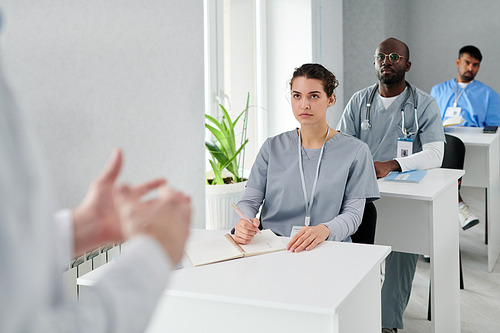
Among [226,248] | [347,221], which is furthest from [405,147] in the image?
[226,248]

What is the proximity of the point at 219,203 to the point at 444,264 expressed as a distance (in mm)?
1299

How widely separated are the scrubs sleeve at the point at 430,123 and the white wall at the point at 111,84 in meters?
1.20

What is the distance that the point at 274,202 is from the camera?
185cm

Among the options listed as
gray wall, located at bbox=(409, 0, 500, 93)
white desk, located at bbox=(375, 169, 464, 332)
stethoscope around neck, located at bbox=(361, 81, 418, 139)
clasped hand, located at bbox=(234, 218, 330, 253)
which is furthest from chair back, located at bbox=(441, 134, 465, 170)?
gray wall, located at bbox=(409, 0, 500, 93)

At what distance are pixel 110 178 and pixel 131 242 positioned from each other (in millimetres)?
119

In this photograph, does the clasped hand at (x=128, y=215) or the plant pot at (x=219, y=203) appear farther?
the plant pot at (x=219, y=203)

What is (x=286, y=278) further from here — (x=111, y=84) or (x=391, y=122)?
(x=391, y=122)

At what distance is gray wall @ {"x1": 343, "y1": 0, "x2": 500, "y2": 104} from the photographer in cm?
518

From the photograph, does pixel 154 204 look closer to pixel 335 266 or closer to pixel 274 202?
pixel 335 266

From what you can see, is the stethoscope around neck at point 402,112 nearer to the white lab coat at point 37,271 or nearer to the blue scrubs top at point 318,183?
the blue scrubs top at point 318,183

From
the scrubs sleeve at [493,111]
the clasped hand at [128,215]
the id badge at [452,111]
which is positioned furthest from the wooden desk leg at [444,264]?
the scrubs sleeve at [493,111]

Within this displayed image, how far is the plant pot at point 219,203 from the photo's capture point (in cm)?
286

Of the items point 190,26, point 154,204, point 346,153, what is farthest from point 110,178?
point 190,26

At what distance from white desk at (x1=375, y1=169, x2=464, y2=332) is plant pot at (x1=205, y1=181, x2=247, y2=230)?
0.95m
